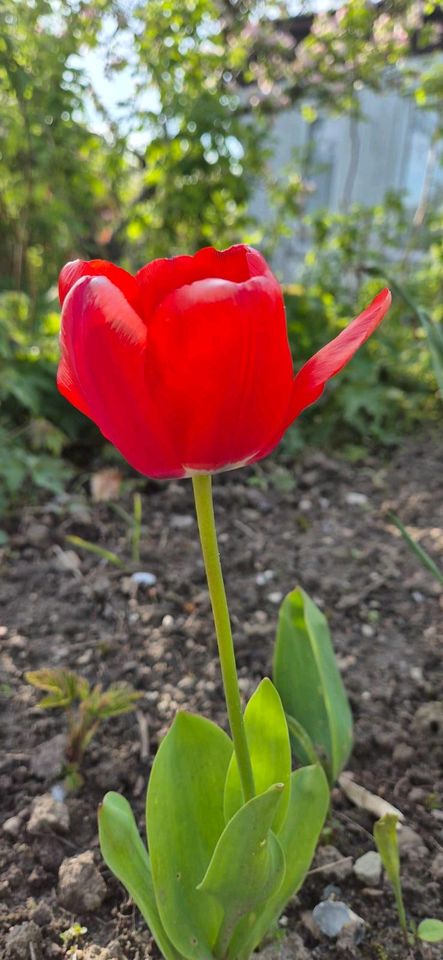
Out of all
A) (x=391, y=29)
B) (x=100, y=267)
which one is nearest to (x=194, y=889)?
(x=100, y=267)

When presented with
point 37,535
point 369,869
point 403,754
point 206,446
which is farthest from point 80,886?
point 37,535

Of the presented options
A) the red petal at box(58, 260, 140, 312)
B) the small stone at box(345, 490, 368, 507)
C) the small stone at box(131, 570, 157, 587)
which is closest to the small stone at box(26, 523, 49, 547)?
the small stone at box(131, 570, 157, 587)

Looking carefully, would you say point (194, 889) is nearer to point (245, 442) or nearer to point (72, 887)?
point (72, 887)

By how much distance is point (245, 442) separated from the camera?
0.61 m

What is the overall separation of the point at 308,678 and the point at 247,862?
1.21 ft

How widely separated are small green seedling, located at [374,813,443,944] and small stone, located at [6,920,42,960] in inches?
16.4

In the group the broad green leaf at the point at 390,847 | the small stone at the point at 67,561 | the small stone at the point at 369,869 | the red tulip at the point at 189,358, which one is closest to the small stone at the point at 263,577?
the small stone at the point at 67,561

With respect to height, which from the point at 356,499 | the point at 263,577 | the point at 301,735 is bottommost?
the point at 356,499

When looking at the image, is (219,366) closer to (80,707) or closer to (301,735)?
(301,735)

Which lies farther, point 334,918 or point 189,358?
point 334,918

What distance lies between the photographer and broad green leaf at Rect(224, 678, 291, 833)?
0.77m

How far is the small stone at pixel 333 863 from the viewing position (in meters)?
1.04

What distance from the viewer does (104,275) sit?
2.03ft

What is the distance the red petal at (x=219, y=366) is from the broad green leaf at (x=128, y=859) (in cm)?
39
